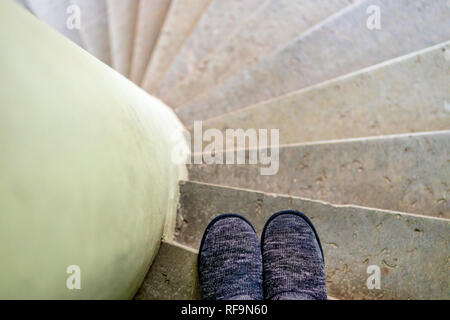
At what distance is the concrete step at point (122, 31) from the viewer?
2.21 m

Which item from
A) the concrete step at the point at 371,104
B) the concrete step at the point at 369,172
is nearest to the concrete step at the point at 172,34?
the concrete step at the point at 371,104

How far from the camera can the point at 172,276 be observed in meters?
1.26

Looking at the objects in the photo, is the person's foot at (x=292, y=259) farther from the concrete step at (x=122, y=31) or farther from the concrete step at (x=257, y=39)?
the concrete step at (x=122, y=31)

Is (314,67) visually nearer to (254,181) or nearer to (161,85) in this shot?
(254,181)

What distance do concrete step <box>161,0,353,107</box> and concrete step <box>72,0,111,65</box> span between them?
66cm

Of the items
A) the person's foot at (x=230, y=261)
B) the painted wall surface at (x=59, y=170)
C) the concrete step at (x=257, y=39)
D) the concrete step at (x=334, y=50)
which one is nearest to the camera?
the painted wall surface at (x=59, y=170)

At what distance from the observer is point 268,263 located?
122 centimetres

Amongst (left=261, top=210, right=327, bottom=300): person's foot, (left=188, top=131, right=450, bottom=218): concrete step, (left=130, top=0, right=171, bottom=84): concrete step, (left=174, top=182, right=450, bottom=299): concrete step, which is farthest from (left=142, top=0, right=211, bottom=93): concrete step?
(left=261, top=210, right=327, bottom=300): person's foot

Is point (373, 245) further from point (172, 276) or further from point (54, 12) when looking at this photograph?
point (54, 12)

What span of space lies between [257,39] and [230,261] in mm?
1237

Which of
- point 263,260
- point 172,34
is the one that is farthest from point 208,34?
point 263,260

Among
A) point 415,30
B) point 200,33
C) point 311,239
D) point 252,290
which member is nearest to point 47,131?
point 252,290

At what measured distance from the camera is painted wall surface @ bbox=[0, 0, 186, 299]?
0.44m

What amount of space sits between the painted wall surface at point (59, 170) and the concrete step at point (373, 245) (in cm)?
66
